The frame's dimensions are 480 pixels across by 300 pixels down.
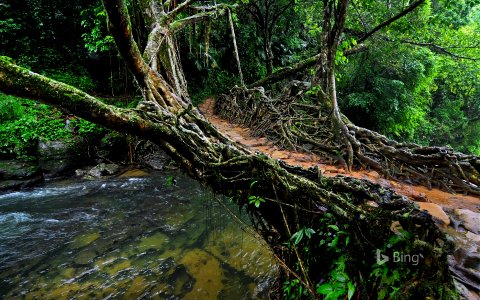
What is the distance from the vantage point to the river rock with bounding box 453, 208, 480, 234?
2.23 metres

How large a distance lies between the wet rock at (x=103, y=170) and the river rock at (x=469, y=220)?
7.49 metres

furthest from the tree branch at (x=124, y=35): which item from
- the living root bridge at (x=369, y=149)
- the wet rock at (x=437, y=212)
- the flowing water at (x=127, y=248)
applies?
the wet rock at (x=437, y=212)

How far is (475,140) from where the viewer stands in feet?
55.4

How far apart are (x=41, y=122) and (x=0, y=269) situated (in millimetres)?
5810

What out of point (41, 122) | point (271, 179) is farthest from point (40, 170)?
point (271, 179)

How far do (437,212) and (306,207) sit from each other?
4.79 feet

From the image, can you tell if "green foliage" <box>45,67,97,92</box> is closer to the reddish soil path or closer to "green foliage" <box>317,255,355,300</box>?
the reddish soil path

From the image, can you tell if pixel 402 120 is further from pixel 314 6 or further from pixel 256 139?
pixel 256 139

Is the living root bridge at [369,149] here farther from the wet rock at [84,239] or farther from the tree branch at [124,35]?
the wet rock at [84,239]

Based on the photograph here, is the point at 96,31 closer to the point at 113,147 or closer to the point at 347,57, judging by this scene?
the point at 113,147

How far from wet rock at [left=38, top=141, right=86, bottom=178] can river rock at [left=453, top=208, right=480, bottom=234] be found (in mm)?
8378

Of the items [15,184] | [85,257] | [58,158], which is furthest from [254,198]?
[58,158]

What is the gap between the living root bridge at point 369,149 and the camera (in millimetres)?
3473

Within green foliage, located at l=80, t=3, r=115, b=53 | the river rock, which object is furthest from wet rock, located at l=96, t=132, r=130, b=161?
the river rock
